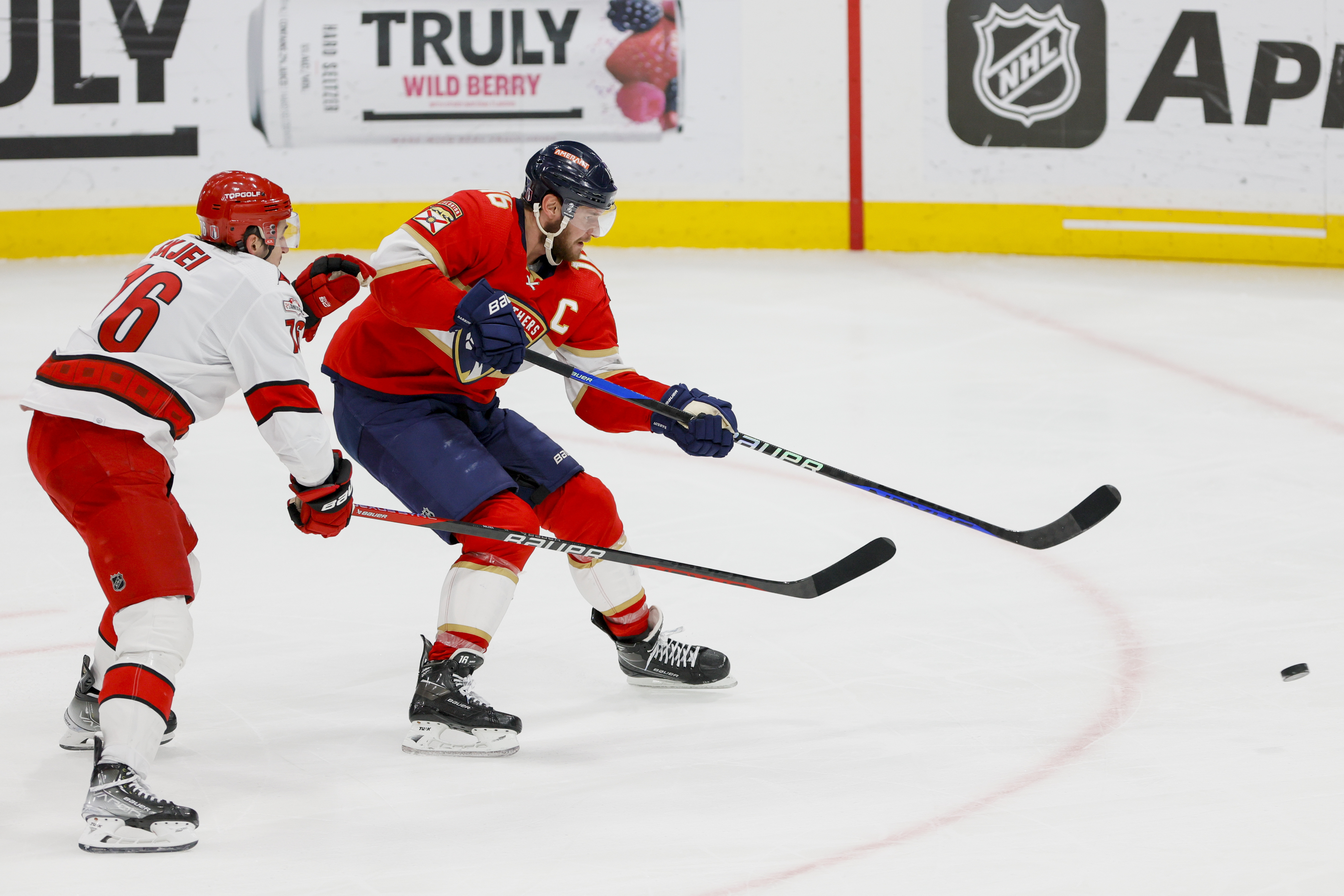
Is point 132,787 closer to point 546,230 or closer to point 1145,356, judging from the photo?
point 546,230

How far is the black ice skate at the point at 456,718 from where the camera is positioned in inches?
114

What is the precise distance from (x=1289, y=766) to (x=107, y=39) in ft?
20.7

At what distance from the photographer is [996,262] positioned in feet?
24.9

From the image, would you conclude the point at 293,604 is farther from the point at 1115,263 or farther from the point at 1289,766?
the point at 1115,263

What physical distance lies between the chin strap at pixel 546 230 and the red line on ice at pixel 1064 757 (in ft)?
4.07

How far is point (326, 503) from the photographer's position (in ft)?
8.80

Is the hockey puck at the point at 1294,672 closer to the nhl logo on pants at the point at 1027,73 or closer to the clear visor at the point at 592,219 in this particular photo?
the clear visor at the point at 592,219

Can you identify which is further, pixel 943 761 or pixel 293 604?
pixel 293 604

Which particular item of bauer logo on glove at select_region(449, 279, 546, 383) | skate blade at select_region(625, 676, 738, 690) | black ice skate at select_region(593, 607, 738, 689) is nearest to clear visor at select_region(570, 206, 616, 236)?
bauer logo on glove at select_region(449, 279, 546, 383)

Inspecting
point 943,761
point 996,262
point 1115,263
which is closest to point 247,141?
point 996,262

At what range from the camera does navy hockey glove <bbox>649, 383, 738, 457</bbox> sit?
3100mm

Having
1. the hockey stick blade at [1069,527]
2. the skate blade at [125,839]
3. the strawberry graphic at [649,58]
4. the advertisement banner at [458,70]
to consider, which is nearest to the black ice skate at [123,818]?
the skate blade at [125,839]

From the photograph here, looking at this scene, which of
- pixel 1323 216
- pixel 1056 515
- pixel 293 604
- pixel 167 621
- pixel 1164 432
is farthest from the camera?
pixel 1323 216

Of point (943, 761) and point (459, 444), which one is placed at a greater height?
point (459, 444)
